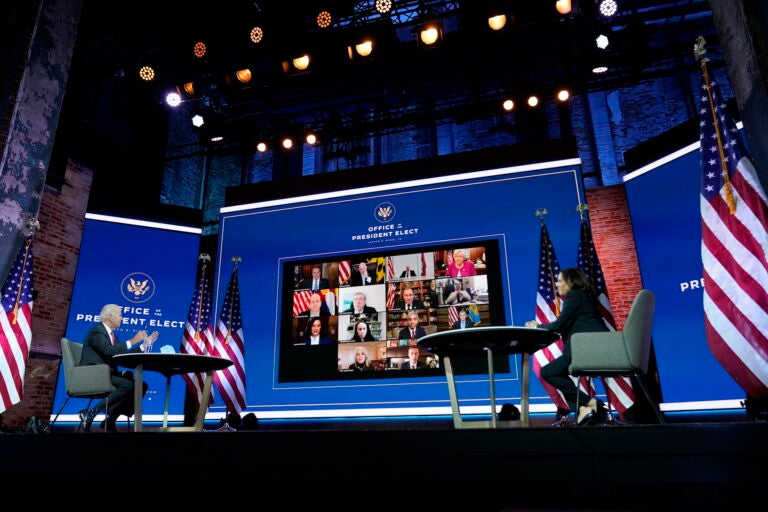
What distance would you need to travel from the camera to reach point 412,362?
7141 millimetres

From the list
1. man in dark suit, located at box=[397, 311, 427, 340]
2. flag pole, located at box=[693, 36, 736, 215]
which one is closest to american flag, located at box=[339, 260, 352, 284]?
man in dark suit, located at box=[397, 311, 427, 340]

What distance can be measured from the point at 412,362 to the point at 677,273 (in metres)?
3.48

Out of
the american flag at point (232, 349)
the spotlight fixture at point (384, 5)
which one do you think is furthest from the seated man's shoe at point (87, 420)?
the spotlight fixture at point (384, 5)

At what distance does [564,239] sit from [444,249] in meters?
1.60

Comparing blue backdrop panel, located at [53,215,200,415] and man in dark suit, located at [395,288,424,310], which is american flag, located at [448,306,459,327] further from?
blue backdrop panel, located at [53,215,200,415]

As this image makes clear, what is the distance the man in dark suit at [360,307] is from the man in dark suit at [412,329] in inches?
20.3

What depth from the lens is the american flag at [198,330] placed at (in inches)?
277

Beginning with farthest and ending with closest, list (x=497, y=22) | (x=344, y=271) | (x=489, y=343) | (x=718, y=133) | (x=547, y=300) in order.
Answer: (x=344, y=271)
(x=497, y=22)
(x=547, y=300)
(x=718, y=133)
(x=489, y=343)

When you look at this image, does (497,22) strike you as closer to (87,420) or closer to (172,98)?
(172,98)

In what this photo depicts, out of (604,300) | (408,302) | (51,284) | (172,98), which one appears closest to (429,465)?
(604,300)

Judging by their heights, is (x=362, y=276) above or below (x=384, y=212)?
below

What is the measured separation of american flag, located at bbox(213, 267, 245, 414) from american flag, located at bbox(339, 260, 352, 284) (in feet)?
4.88

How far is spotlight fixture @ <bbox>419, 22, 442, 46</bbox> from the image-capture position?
686 centimetres

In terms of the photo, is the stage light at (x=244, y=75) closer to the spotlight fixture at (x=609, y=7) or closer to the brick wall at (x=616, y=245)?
the spotlight fixture at (x=609, y=7)
